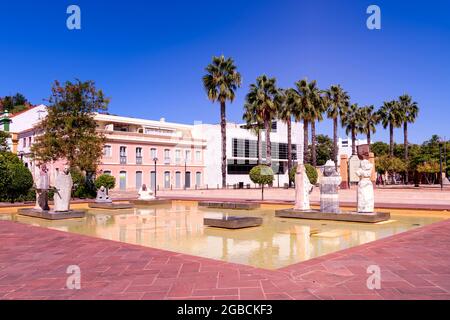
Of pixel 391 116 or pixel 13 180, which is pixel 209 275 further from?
pixel 391 116

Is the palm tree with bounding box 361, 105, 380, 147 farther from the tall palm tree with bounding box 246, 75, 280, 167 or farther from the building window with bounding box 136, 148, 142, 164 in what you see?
the building window with bounding box 136, 148, 142, 164

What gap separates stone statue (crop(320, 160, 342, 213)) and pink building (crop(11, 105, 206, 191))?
2990 centimetres

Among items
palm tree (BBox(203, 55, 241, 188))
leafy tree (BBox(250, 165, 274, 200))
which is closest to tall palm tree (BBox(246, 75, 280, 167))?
palm tree (BBox(203, 55, 241, 188))

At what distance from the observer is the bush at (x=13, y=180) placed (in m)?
22.4

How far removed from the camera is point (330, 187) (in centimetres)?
1413

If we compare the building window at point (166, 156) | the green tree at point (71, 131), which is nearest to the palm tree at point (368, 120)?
the building window at point (166, 156)

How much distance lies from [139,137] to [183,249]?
38.2m

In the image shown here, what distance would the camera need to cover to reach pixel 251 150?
192ft

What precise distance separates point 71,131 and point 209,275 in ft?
86.5

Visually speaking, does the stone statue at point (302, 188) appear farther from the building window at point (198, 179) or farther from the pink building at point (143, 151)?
the building window at point (198, 179)

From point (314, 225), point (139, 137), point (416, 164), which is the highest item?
point (139, 137)

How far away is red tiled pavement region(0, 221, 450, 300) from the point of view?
480 cm
